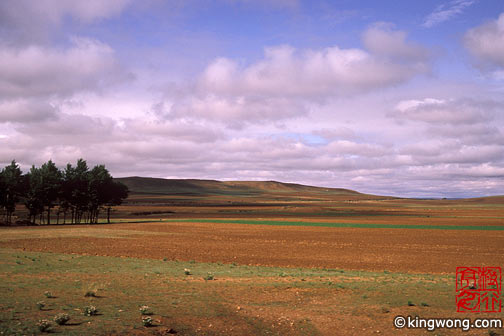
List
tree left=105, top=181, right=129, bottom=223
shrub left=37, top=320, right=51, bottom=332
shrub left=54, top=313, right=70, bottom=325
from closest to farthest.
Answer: shrub left=37, top=320, right=51, bottom=332, shrub left=54, top=313, right=70, bottom=325, tree left=105, top=181, right=129, bottom=223

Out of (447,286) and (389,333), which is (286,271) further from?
(389,333)

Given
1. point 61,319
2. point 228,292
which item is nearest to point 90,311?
point 61,319

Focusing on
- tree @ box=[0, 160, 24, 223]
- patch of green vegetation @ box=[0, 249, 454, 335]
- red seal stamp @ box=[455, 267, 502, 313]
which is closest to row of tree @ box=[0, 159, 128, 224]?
tree @ box=[0, 160, 24, 223]

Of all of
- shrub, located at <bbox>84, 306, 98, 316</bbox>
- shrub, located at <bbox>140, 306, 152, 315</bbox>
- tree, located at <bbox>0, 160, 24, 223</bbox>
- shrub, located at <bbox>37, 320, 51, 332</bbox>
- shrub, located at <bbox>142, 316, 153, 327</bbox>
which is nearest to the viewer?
shrub, located at <bbox>37, 320, 51, 332</bbox>

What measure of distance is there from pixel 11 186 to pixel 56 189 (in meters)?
8.21

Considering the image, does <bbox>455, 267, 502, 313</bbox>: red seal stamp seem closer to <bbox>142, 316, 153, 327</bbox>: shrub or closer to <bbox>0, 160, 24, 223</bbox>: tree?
<bbox>142, 316, 153, 327</bbox>: shrub

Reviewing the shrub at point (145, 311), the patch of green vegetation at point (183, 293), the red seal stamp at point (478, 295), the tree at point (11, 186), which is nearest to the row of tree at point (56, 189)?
the tree at point (11, 186)

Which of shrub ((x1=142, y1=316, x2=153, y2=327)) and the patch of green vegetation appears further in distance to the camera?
the patch of green vegetation

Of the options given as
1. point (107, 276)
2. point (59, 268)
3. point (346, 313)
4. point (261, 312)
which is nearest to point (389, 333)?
point (346, 313)

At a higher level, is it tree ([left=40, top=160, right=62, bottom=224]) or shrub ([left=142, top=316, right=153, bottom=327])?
tree ([left=40, top=160, right=62, bottom=224])

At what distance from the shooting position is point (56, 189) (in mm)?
80750

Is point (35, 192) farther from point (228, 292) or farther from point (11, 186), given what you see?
point (228, 292)

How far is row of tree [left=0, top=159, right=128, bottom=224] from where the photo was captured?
7653 cm

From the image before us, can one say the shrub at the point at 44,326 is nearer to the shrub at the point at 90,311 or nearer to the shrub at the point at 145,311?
the shrub at the point at 90,311
